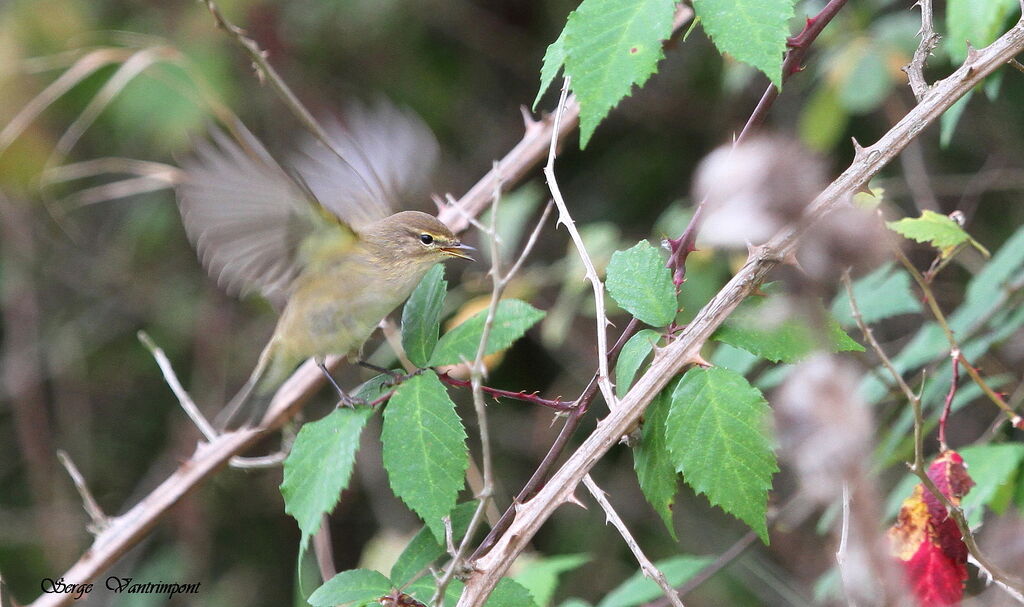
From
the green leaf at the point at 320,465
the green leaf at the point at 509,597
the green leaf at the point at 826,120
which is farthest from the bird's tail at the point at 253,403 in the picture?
the green leaf at the point at 826,120

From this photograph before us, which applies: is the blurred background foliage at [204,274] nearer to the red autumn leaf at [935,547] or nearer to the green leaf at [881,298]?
the green leaf at [881,298]

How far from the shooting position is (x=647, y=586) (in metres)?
2.38

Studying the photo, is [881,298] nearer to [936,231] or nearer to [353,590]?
[936,231]

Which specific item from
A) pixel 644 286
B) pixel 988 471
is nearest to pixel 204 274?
pixel 644 286

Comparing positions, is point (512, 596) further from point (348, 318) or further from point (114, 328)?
point (114, 328)

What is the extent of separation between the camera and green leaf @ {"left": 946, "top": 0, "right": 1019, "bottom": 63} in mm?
1868

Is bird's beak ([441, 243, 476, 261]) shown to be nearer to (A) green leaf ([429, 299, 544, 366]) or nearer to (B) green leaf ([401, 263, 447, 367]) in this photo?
(B) green leaf ([401, 263, 447, 367])

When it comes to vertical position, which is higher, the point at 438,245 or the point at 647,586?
the point at 438,245

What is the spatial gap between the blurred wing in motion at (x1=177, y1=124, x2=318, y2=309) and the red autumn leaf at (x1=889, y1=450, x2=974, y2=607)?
52.2 inches

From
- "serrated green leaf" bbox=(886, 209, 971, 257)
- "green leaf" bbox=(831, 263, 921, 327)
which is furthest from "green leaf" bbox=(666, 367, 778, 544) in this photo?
"green leaf" bbox=(831, 263, 921, 327)

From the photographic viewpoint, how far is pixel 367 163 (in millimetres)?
2277

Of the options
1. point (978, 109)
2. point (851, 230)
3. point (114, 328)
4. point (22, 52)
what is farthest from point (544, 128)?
point (114, 328)

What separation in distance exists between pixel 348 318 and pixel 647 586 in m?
1.00

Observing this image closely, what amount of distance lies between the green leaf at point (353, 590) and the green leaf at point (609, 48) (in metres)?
0.82
